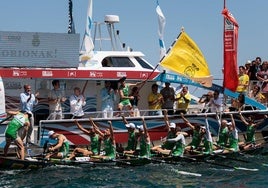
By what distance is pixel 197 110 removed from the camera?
25125 millimetres

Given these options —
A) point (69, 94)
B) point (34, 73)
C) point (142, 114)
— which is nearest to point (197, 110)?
point (142, 114)

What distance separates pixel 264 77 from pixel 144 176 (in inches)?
346

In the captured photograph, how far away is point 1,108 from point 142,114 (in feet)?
19.2

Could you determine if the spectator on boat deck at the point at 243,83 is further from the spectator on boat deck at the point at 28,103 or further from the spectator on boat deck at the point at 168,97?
the spectator on boat deck at the point at 28,103

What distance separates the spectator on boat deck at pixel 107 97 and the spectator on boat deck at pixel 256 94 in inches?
258

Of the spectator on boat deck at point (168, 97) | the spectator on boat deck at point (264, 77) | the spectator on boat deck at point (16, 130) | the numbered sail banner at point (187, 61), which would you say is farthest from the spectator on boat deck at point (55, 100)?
the spectator on boat deck at point (264, 77)

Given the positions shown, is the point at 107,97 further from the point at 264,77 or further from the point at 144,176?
the point at 264,77

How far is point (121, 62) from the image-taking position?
24.9 meters

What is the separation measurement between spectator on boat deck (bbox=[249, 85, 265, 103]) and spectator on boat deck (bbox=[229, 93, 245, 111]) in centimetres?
110

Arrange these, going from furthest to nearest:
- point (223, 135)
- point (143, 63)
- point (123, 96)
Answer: point (143, 63) → point (223, 135) → point (123, 96)

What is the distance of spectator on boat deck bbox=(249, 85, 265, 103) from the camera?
2558 cm

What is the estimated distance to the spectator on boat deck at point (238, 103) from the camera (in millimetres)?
24469

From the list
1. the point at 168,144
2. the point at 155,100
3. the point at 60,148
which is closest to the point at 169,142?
the point at 168,144

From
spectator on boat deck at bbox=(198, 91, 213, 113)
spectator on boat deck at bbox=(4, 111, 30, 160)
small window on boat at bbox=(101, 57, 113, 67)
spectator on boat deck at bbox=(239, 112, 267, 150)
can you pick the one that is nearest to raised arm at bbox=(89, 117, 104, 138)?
spectator on boat deck at bbox=(4, 111, 30, 160)
